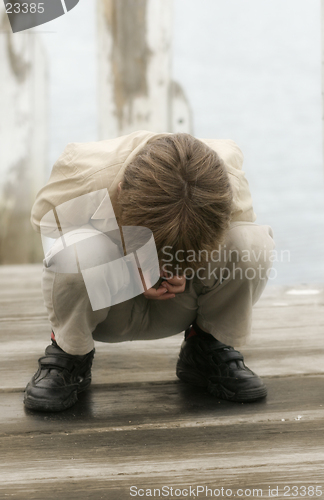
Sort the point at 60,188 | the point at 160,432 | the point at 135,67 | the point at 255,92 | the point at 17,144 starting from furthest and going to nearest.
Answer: the point at 255,92 < the point at 17,144 < the point at 135,67 < the point at 60,188 < the point at 160,432

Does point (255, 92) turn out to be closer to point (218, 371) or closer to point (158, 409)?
point (218, 371)

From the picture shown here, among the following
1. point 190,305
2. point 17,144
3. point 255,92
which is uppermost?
point 255,92

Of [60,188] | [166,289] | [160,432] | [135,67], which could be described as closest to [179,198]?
[166,289]

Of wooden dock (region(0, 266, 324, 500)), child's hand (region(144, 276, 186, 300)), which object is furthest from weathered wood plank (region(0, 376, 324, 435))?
child's hand (region(144, 276, 186, 300))

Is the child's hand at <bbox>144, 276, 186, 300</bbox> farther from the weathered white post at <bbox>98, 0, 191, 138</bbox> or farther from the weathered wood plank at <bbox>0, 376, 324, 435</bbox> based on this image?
the weathered white post at <bbox>98, 0, 191, 138</bbox>

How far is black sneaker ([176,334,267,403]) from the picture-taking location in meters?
1.08

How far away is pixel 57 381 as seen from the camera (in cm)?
104

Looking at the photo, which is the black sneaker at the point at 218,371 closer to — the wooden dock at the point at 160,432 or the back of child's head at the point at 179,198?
the wooden dock at the point at 160,432

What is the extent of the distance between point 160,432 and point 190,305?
0.94ft

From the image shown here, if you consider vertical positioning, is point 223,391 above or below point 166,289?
below

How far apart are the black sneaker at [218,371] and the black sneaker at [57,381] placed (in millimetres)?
228

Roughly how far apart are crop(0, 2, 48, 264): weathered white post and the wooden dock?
1.34 meters

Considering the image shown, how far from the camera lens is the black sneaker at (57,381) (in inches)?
40.1

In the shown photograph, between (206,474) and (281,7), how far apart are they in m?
3.85
